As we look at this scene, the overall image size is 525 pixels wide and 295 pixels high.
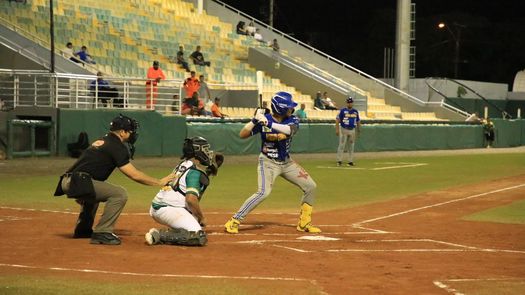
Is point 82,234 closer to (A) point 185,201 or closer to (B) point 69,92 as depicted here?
(A) point 185,201

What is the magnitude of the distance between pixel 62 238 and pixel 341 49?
7101 cm

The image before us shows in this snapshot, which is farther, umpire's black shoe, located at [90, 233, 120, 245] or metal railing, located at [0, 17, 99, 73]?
metal railing, located at [0, 17, 99, 73]

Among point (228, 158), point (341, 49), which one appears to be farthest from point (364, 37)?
point (228, 158)

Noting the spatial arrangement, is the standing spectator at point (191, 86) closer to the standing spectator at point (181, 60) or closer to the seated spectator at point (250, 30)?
the standing spectator at point (181, 60)

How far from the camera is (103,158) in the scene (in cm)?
1109

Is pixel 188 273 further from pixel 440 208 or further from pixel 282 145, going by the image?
pixel 440 208

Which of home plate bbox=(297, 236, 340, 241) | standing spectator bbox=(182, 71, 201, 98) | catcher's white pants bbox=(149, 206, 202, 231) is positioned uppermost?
standing spectator bbox=(182, 71, 201, 98)

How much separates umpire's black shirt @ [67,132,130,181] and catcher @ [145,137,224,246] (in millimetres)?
687

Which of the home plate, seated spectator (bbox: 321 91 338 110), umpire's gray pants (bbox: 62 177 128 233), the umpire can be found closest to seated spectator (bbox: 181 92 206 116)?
seated spectator (bbox: 321 91 338 110)

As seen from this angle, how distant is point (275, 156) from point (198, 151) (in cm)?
167

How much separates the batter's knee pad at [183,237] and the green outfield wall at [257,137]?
16669mm

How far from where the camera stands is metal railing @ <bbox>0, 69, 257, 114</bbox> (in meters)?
27.8

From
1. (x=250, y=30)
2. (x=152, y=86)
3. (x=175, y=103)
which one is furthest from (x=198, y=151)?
(x=250, y=30)

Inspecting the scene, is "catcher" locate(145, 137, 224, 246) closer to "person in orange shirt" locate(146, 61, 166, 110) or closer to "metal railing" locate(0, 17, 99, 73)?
"person in orange shirt" locate(146, 61, 166, 110)
